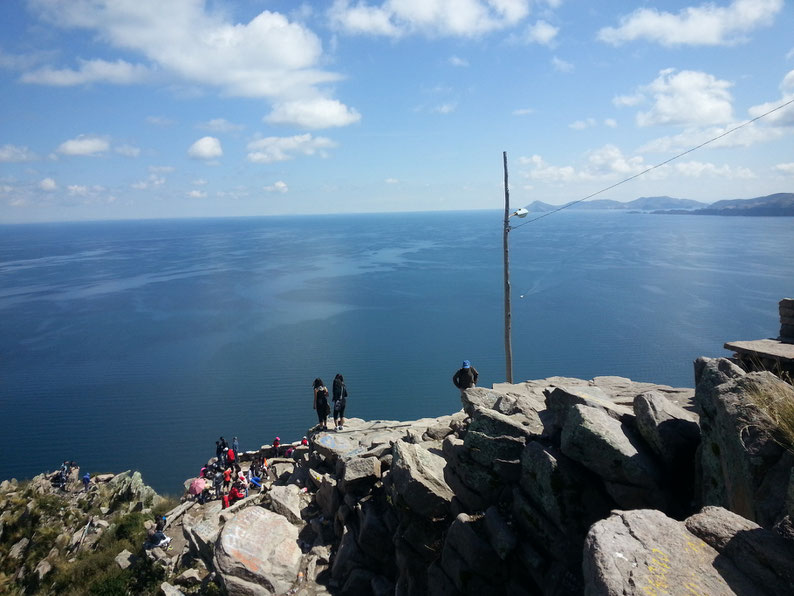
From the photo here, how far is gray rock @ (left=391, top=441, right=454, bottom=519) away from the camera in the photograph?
10.6 meters

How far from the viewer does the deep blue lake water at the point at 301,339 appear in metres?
41.7

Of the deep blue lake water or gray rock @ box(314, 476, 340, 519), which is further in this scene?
the deep blue lake water

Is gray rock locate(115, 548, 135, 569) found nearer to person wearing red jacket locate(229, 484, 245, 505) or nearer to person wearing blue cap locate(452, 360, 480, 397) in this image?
person wearing red jacket locate(229, 484, 245, 505)

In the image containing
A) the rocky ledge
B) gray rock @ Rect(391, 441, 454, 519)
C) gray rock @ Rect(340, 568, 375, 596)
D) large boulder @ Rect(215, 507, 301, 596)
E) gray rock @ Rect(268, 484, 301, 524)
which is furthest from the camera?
gray rock @ Rect(268, 484, 301, 524)

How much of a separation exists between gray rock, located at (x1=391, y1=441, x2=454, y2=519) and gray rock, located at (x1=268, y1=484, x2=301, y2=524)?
4.68m

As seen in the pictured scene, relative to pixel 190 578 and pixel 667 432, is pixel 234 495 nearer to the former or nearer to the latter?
pixel 190 578

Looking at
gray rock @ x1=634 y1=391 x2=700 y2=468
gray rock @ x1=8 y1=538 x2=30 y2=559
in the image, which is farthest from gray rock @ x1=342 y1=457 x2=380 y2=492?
gray rock @ x1=8 y1=538 x2=30 y2=559

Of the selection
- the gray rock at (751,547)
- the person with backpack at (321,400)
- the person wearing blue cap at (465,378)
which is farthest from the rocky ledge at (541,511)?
the person with backpack at (321,400)

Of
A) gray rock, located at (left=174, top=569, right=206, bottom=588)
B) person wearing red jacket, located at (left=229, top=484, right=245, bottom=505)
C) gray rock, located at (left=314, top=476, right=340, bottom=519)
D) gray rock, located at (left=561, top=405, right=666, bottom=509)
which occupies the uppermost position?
gray rock, located at (left=561, top=405, right=666, bottom=509)

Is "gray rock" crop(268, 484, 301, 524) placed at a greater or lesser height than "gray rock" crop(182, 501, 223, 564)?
greater

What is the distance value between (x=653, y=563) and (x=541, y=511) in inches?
146

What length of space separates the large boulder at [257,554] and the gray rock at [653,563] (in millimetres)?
9756

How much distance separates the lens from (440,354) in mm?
56594

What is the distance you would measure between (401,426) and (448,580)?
31.6ft
